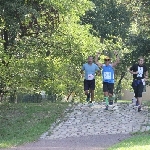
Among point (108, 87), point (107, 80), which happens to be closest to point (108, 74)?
point (107, 80)

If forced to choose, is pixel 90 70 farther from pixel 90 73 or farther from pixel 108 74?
pixel 108 74

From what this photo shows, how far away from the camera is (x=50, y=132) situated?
11.7 m

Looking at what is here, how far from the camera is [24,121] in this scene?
13.0m

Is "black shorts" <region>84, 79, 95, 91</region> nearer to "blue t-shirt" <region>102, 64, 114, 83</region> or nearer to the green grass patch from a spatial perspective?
"blue t-shirt" <region>102, 64, 114, 83</region>

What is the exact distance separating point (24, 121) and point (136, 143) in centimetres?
459

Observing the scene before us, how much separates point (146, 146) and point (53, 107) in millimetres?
6717

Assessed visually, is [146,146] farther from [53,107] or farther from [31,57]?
[31,57]

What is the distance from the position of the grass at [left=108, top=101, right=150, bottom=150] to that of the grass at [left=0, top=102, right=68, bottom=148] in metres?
2.46

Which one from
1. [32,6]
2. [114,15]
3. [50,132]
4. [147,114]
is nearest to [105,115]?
[147,114]

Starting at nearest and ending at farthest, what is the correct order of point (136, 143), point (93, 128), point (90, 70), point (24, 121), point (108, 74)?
point (136, 143)
point (93, 128)
point (24, 121)
point (108, 74)
point (90, 70)

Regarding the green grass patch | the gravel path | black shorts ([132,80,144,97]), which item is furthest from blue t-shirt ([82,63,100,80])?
the green grass patch

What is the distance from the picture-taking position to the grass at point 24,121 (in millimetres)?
11109

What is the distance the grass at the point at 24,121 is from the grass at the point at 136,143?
246cm

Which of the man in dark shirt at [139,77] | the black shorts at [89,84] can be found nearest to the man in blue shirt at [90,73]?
the black shorts at [89,84]
